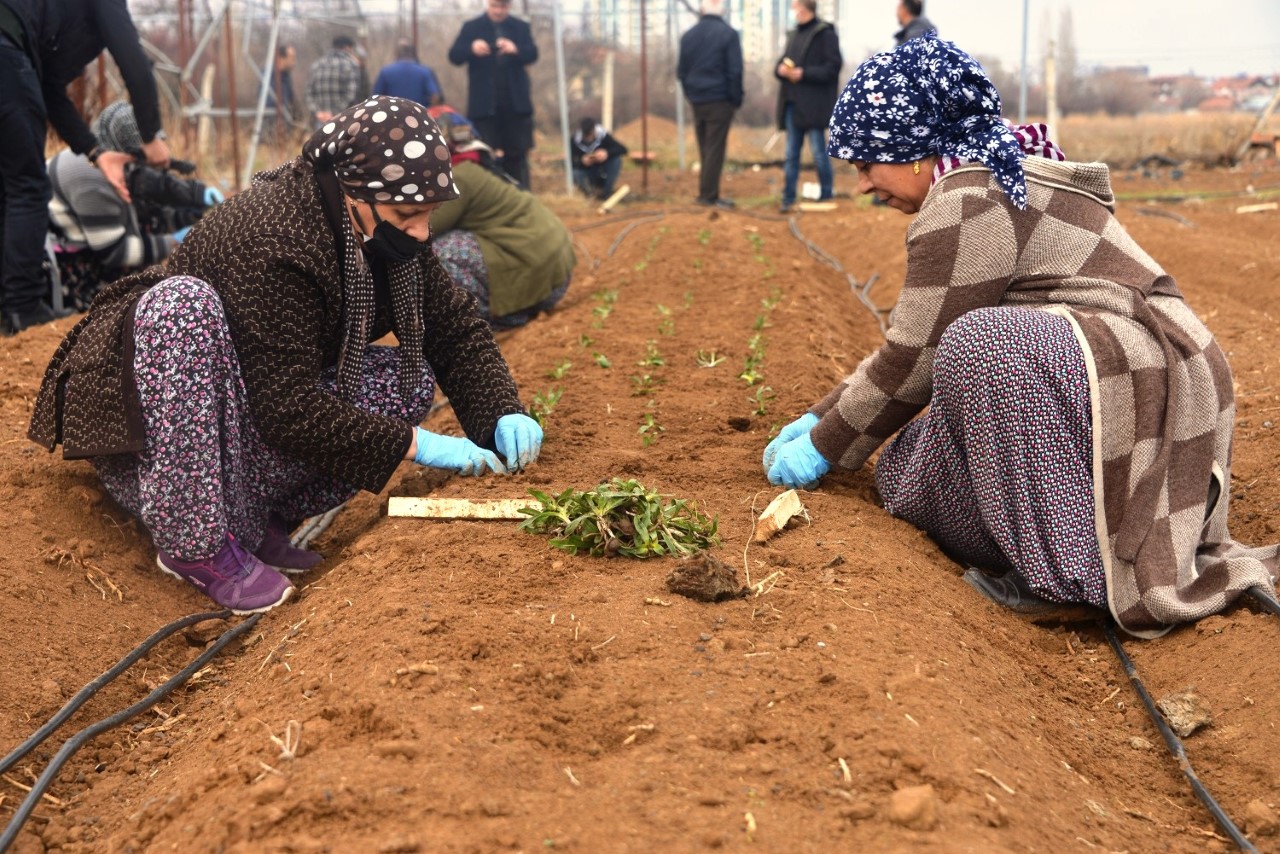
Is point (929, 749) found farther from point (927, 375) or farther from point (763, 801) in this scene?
point (927, 375)

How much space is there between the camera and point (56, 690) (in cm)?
271

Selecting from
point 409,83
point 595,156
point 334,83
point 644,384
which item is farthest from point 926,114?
point 595,156

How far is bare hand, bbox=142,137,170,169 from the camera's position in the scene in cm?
597

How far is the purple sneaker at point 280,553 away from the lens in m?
3.54

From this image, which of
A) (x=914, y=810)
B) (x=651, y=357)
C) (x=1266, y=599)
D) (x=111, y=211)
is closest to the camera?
(x=914, y=810)

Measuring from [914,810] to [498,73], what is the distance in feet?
32.8

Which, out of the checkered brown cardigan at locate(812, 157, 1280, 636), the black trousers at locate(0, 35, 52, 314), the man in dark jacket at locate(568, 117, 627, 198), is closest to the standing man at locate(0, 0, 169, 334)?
the black trousers at locate(0, 35, 52, 314)

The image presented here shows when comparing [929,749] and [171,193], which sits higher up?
[171,193]

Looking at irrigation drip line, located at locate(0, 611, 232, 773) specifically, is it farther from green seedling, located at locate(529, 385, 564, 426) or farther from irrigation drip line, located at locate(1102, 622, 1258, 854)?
irrigation drip line, located at locate(1102, 622, 1258, 854)

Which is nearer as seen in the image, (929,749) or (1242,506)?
(929,749)

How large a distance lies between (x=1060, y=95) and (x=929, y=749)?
26787mm

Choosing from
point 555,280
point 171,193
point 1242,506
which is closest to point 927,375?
point 1242,506

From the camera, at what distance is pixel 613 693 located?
2.29 metres

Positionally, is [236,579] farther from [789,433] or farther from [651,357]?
[651,357]
